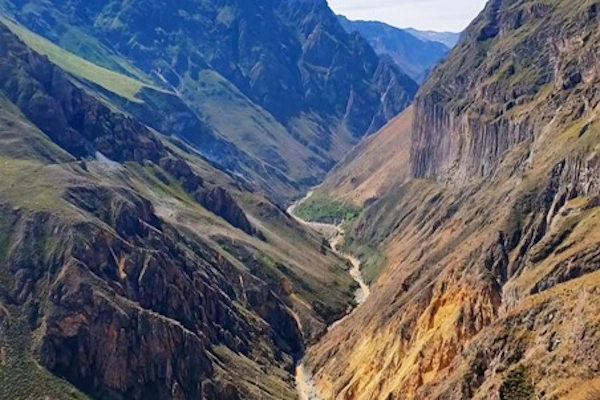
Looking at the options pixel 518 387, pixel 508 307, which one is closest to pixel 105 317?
pixel 508 307

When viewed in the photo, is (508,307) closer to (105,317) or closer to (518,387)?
(518,387)

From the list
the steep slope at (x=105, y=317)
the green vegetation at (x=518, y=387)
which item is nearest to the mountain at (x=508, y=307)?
the green vegetation at (x=518, y=387)

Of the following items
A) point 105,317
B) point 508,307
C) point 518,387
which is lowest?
point 105,317

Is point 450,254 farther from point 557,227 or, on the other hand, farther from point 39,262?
point 39,262

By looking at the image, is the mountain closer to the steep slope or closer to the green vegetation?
the green vegetation

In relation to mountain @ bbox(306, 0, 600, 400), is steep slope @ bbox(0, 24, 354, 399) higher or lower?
lower

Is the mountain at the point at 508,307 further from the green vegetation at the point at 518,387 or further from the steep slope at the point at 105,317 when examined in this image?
the steep slope at the point at 105,317

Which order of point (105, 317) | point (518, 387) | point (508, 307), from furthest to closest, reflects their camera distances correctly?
1. point (105, 317)
2. point (508, 307)
3. point (518, 387)

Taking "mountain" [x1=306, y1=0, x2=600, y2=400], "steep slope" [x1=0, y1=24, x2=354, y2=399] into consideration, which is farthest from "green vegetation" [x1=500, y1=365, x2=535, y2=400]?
"steep slope" [x1=0, y1=24, x2=354, y2=399]
